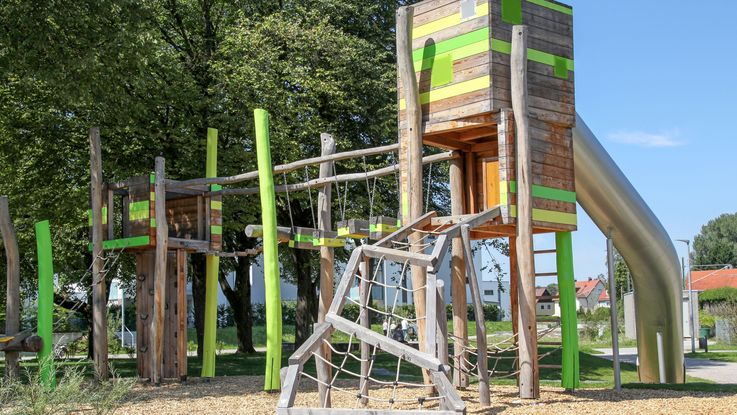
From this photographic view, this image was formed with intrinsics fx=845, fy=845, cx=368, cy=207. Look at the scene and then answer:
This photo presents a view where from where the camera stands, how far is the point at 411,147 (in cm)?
1141

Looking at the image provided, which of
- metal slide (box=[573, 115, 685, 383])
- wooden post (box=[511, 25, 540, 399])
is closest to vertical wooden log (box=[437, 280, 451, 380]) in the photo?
wooden post (box=[511, 25, 540, 399])

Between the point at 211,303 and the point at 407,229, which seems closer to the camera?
the point at 407,229

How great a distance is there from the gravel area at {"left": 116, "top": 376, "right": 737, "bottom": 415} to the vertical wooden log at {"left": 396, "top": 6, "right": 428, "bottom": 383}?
4.70 ft

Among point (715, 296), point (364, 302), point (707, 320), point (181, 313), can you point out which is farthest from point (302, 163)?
point (715, 296)

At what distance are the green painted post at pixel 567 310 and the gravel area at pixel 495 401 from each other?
0.93ft

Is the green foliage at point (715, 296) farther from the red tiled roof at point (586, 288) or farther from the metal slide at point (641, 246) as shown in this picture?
the red tiled roof at point (586, 288)

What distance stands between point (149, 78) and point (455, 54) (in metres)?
11.3

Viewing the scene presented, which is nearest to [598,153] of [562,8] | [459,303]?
[562,8]

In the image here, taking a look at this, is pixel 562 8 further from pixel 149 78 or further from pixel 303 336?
pixel 303 336

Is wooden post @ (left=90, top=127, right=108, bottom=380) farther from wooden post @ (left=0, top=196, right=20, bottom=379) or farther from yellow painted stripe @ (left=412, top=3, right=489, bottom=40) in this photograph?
yellow painted stripe @ (left=412, top=3, right=489, bottom=40)

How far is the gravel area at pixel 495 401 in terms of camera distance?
32.5ft

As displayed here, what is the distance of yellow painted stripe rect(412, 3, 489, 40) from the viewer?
11.2 meters

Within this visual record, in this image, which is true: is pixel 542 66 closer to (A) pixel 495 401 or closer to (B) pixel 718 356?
(A) pixel 495 401

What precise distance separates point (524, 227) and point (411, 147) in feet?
6.07
